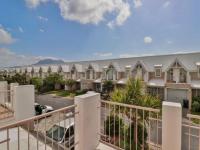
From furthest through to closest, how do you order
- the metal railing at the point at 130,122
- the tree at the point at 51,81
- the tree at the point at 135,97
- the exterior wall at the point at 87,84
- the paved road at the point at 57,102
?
the tree at the point at 51,81 < the exterior wall at the point at 87,84 < the paved road at the point at 57,102 < the tree at the point at 135,97 < the metal railing at the point at 130,122

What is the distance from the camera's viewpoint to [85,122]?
3.40m

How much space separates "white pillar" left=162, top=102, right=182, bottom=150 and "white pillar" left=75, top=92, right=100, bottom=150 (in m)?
1.61

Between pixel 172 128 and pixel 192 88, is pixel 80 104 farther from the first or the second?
pixel 192 88

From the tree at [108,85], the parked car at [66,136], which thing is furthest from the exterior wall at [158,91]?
the parked car at [66,136]

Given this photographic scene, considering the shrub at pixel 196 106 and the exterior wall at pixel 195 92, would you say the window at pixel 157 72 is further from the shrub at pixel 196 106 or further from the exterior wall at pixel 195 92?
the shrub at pixel 196 106

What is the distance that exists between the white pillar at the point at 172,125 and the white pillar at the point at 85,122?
1606 mm

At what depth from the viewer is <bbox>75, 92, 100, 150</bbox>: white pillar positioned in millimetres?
3338

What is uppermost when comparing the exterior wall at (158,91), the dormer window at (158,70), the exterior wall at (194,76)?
the dormer window at (158,70)

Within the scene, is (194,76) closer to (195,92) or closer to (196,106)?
(195,92)

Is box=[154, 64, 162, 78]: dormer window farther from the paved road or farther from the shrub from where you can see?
the paved road

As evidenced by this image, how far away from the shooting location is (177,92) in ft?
62.6

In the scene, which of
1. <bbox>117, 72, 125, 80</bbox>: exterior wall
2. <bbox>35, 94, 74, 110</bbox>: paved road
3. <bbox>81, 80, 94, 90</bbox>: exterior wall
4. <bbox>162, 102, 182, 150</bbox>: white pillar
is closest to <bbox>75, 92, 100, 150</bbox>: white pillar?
<bbox>162, 102, 182, 150</bbox>: white pillar

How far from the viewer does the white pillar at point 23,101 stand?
5.39m

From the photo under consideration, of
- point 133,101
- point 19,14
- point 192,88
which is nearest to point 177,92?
point 192,88
